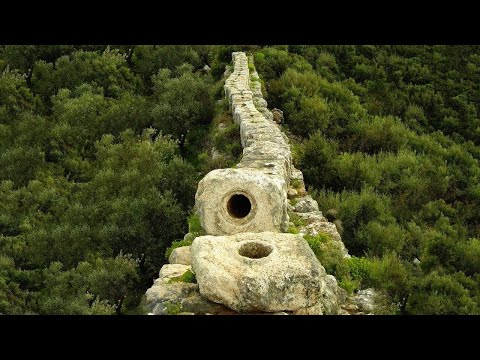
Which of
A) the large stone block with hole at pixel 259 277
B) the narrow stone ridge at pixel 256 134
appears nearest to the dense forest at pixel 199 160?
the narrow stone ridge at pixel 256 134

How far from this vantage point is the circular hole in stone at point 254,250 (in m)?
5.93

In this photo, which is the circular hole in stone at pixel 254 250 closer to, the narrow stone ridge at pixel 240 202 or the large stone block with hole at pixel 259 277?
the large stone block with hole at pixel 259 277

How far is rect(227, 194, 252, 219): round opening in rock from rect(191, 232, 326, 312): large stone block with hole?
1.19m

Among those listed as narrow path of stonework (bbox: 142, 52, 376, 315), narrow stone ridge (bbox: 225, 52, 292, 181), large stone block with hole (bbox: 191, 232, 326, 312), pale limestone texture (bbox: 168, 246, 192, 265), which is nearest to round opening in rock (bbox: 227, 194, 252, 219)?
narrow path of stonework (bbox: 142, 52, 376, 315)

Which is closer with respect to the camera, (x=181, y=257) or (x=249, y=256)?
(x=249, y=256)

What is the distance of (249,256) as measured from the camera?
5.98m

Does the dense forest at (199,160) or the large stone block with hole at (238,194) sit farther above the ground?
the large stone block with hole at (238,194)

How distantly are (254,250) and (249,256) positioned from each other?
77mm

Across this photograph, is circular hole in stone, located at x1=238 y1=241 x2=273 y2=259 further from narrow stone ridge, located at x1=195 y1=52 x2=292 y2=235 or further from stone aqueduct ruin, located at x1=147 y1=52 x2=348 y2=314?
narrow stone ridge, located at x1=195 y1=52 x2=292 y2=235

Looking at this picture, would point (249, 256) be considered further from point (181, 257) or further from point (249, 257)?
point (181, 257)

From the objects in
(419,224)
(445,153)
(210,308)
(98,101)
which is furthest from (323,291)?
(98,101)


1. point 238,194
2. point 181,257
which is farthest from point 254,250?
point 181,257

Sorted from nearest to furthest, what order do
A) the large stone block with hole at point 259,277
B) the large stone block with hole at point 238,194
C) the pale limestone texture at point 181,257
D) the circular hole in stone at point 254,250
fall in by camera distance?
the large stone block with hole at point 259,277
the circular hole in stone at point 254,250
the large stone block with hole at point 238,194
the pale limestone texture at point 181,257

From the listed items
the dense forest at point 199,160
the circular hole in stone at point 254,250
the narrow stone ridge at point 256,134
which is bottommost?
the dense forest at point 199,160
